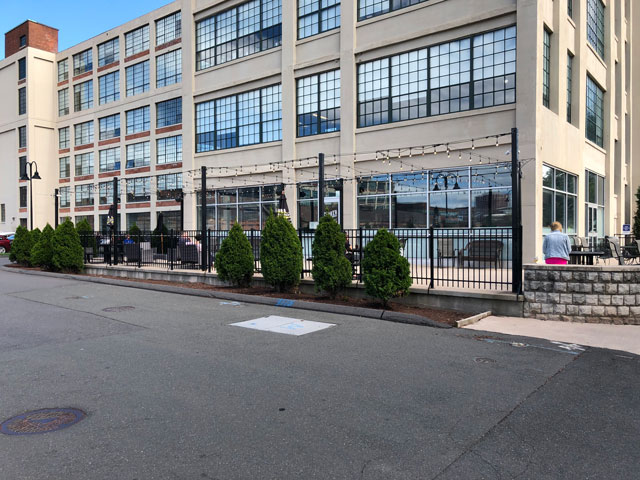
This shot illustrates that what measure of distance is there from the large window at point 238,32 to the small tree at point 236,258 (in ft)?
47.5

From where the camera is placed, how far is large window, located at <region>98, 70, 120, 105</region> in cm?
3869

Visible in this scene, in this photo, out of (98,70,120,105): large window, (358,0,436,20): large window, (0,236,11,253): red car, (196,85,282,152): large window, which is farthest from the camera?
(98,70,120,105): large window

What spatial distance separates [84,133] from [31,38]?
41.8 ft

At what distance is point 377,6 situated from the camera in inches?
815

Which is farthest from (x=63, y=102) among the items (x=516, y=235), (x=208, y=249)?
(x=516, y=235)

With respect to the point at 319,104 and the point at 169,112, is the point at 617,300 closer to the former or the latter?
the point at 319,104

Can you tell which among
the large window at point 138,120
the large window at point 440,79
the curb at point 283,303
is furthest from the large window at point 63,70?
the curb at point 283,303

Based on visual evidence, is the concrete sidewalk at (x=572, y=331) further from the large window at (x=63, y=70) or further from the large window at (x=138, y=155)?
the large window at (x=63, y=70)

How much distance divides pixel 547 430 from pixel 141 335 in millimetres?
6236

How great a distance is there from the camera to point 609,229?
24.8 m

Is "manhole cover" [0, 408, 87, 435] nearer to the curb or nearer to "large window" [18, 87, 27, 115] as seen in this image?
the curb

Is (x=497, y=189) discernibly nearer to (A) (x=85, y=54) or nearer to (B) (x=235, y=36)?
(B) (x=235, y=36)

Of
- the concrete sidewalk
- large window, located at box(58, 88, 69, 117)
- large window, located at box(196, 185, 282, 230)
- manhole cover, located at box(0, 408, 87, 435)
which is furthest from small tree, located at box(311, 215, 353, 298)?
large window, located at box(58, 88, 69, 117)

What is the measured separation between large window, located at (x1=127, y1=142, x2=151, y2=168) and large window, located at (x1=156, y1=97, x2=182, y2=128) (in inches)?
102
